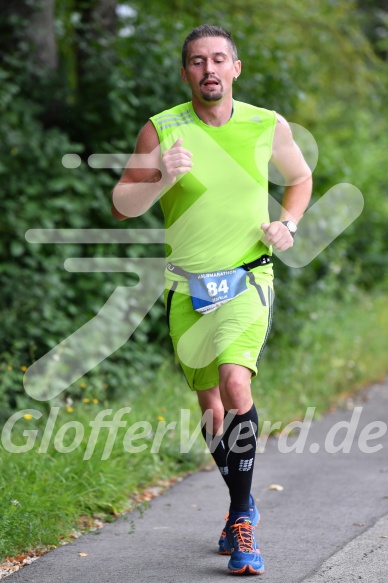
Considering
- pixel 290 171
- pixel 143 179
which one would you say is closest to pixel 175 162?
pixel 143 179

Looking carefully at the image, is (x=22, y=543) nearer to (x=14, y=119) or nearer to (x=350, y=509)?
(x=350, y=509)

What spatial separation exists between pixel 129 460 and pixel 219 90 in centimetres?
258

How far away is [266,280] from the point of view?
4.78 m

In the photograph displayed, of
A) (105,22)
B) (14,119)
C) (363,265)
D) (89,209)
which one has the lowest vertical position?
(363,265)

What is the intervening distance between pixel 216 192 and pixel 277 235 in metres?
0.35

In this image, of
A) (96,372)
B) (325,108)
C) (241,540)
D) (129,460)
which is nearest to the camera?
(241,540)

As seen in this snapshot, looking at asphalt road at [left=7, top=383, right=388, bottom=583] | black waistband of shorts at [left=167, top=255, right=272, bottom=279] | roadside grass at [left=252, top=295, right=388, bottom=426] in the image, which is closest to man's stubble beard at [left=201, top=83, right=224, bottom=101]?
black waistband of shorts at [left=167, top=255, right=272, bottom=279]

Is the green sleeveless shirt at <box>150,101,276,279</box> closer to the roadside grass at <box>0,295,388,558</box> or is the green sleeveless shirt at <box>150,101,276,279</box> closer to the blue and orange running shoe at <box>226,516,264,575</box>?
the blue and orange running shoe at <box>226,516,264,575</box>

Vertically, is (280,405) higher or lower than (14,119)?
lower

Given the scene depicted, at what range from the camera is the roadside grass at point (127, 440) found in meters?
5.18

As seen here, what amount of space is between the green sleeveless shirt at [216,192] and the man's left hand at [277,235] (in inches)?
4.2

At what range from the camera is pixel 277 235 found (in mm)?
4602

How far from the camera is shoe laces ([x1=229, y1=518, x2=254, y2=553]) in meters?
4.46

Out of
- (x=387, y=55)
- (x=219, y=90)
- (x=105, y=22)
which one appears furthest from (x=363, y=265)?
(x=219, y=90)
